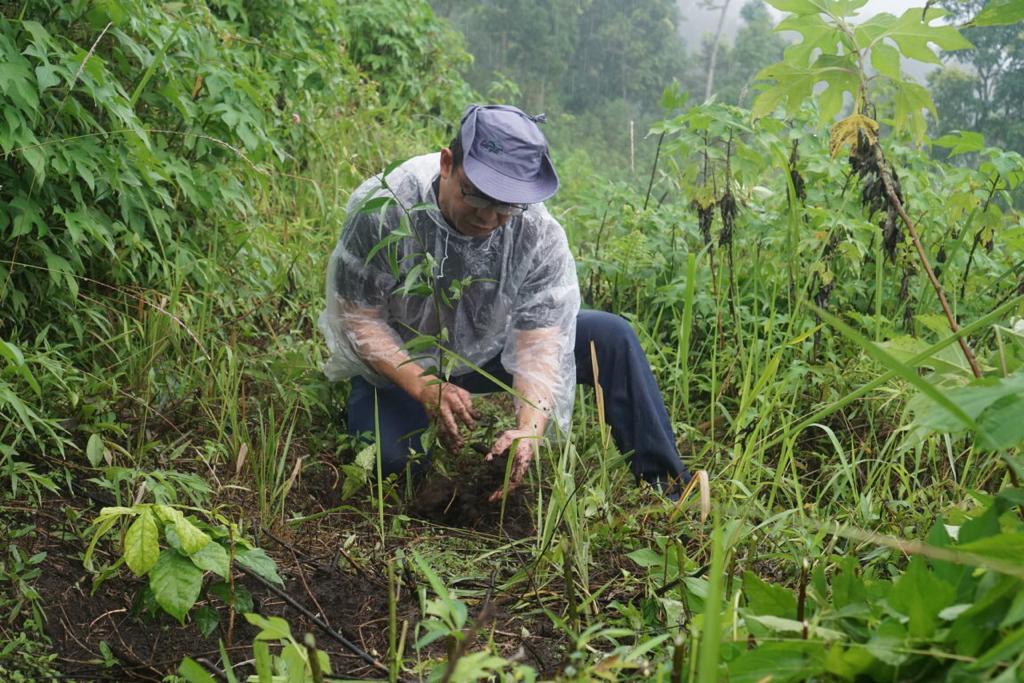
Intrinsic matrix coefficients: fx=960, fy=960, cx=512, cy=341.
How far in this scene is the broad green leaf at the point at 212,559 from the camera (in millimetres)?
1640

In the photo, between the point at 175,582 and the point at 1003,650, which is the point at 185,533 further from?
the point at 1003,650

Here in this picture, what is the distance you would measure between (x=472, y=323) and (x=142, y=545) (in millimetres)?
1349

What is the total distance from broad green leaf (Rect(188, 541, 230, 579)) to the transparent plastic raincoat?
3.47 feet

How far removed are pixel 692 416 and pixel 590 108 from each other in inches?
1119

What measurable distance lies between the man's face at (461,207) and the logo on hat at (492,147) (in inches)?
3.2

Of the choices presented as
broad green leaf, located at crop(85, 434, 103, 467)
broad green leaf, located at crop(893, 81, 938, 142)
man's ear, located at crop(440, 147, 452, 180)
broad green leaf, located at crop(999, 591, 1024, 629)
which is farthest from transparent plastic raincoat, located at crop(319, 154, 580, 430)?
broad green leaf, located at crop(999, 591, 1024, 629)

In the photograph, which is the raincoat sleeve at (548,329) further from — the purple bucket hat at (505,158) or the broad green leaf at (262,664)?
the broad green leaf at (262,664)

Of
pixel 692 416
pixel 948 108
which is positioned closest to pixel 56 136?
pixel 692 416

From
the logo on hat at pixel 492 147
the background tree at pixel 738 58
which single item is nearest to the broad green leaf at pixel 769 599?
the logo on hat at pixel 492 147

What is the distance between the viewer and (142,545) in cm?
160

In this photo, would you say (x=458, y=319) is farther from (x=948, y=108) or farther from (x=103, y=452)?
(x=948, y=108)

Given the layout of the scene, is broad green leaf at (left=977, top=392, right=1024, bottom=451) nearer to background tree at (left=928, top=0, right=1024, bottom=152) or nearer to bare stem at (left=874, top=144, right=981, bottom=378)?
bare stem at (left=874, top=144, right=981, bottom=378)

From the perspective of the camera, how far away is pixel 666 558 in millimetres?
1740

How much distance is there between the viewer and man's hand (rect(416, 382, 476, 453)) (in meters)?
2.43
